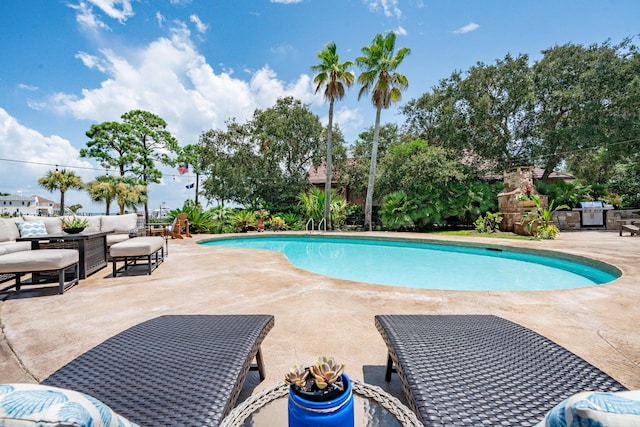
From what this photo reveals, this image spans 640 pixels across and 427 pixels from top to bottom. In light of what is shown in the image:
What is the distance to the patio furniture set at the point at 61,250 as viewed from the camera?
365cm

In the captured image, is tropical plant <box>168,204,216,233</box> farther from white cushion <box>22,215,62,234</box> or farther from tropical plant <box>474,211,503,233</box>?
tropical plant <box>474,211,503,233</box>

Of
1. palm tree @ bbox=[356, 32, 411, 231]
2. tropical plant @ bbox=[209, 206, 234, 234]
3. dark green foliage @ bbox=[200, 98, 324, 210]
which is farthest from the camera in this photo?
dark green foliage @ bbox=[200, 98, 324, 210]

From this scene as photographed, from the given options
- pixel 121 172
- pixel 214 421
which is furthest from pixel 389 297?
pixel 121 172

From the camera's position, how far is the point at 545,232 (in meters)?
10.2

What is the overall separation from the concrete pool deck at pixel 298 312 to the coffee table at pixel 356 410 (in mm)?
788

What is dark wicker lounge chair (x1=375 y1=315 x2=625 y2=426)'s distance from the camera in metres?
1.06

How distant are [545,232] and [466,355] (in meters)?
11.3

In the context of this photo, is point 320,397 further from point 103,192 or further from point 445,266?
point 103,192

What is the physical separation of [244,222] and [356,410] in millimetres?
13240

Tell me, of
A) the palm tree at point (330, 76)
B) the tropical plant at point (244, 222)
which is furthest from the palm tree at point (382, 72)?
the tropical plant at point (244, 222)

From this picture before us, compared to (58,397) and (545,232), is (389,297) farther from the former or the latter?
(545,232)

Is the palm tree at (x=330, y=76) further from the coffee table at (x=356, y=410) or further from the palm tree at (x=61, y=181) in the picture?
the palm tree at (x=61, y=181)

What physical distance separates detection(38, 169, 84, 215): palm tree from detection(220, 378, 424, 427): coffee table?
2367cm

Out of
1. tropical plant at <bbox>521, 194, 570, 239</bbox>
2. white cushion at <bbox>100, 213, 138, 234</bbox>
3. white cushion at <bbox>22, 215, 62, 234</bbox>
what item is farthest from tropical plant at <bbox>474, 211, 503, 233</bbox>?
white cushion at <bbox>22, 215, 62, 234</bbox>
